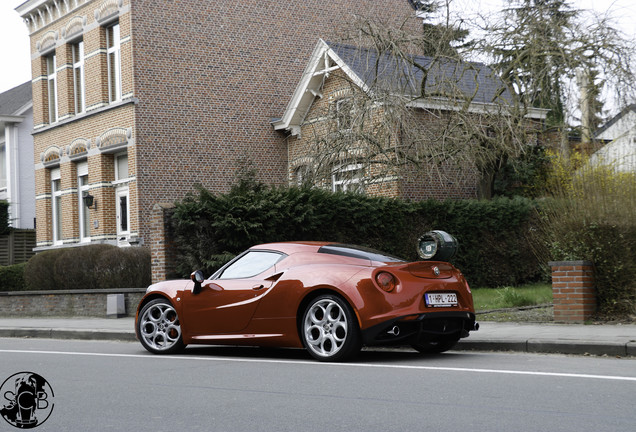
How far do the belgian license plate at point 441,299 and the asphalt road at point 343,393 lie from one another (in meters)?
0.62

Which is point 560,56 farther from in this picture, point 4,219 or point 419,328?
point 4,219

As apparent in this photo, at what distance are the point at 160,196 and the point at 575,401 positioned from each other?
66.2 ft

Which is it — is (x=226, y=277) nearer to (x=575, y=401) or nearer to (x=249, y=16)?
(x=575, y=401)

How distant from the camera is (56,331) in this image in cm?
1533

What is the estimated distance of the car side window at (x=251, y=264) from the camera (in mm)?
9852

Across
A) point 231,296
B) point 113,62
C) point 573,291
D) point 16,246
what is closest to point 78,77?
point 113,62

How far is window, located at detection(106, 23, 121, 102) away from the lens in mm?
26406

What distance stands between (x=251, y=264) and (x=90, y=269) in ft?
36.8

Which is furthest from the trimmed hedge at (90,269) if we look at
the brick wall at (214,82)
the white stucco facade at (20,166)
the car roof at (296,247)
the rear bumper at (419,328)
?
the white stucco facade at (20,166)

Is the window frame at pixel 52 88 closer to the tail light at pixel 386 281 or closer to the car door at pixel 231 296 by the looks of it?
the car door at pixel 231 296

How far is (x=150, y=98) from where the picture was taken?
25375 mm

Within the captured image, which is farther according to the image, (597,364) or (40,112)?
(40,112)

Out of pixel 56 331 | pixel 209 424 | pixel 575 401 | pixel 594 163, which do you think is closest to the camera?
pixel 209 424

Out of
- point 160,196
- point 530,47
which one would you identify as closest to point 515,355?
point 530,47
